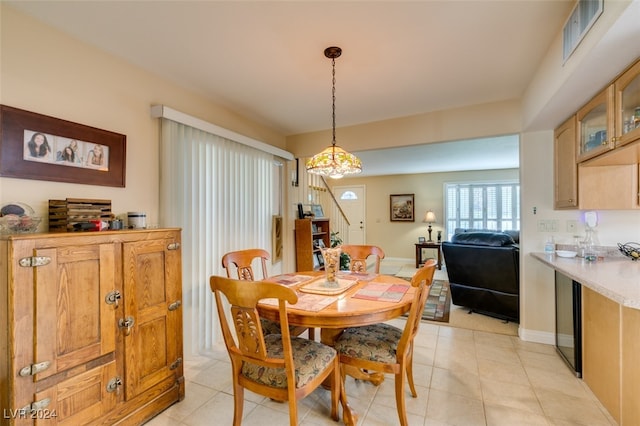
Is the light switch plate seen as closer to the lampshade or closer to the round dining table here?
the round dining table

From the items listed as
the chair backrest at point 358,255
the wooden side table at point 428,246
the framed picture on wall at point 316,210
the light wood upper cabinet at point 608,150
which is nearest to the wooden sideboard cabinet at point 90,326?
the chair backrest at point 358,255

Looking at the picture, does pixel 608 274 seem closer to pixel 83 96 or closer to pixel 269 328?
pixel 269 328

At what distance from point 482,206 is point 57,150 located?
7405 mm

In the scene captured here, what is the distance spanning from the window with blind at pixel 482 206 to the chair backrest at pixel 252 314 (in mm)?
6495

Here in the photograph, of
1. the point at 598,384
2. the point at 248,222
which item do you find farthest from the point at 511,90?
the point at 248,222

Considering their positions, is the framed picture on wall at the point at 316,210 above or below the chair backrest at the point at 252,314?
above

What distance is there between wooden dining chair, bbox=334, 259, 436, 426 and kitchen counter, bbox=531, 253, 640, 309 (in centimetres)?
81

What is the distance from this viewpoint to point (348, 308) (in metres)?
1.60

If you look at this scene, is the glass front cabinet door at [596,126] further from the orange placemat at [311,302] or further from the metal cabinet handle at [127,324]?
the metal cabinet handle at [127,324]

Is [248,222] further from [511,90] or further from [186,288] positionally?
[511,90]

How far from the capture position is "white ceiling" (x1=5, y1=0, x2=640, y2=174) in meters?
1.61

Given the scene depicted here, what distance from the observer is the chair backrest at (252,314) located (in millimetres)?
1309

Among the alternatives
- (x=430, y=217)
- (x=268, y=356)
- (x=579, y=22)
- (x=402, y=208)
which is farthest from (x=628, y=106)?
(x=402, y=208)

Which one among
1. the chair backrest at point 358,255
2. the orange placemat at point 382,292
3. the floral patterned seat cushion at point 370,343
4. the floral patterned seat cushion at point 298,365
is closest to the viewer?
the floral patterned seat cushion at point 298,365
